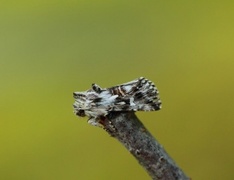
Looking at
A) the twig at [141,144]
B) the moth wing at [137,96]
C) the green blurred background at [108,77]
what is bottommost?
the twig at [141,144]

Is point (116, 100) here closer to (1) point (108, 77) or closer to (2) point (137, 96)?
(2) point (137, 96)

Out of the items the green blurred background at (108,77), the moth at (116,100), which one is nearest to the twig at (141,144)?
the moth at (116,100)

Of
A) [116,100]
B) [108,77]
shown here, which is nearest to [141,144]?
[116,100]

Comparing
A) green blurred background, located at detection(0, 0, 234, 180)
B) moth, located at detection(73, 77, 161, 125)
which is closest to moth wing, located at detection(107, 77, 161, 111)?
moth, located at detection(73, 77, 161, 125)

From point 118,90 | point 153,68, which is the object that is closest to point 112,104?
point 118,90

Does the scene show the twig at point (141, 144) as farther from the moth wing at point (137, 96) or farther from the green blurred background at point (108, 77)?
the green blurred background at point (108, 77)

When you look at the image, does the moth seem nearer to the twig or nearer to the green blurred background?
the twig

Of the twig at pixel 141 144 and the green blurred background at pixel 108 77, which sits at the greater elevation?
the green blurred background at pixel 108 77
